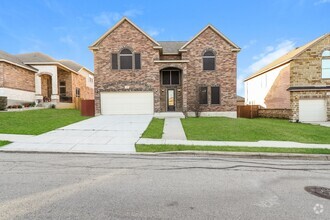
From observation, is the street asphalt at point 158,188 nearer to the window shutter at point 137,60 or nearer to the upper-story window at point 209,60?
the window shutter at point 137,60

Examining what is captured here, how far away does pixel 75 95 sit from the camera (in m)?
32.0

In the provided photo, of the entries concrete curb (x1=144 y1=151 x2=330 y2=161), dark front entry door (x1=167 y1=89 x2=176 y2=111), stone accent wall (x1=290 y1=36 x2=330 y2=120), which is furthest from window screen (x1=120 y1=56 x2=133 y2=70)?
stone accent wall (x1=290 y1=36 x2=330 y2=120)

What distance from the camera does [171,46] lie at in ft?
84.1

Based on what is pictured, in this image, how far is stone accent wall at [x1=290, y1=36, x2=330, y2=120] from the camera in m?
21.2

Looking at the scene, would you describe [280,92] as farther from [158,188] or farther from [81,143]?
[158,188]

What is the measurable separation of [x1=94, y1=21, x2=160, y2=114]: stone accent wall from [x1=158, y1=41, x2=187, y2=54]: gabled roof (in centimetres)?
332

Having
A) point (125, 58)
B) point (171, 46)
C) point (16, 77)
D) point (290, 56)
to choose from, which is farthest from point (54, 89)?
point (290, 56)

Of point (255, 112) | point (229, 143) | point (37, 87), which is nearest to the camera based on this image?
point (229, 143)

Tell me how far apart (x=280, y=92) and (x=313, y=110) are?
3918mm

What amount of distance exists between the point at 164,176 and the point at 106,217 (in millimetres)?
2238

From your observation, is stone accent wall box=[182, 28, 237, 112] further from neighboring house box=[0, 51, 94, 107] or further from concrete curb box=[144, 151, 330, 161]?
neighboring house box=[0, 51, 94, 107]

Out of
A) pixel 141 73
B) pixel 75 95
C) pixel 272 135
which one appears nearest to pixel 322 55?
pixel 272 135

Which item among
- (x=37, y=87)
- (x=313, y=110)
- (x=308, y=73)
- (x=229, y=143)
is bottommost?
(x=229, y=143)

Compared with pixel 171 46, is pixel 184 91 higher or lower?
lower
